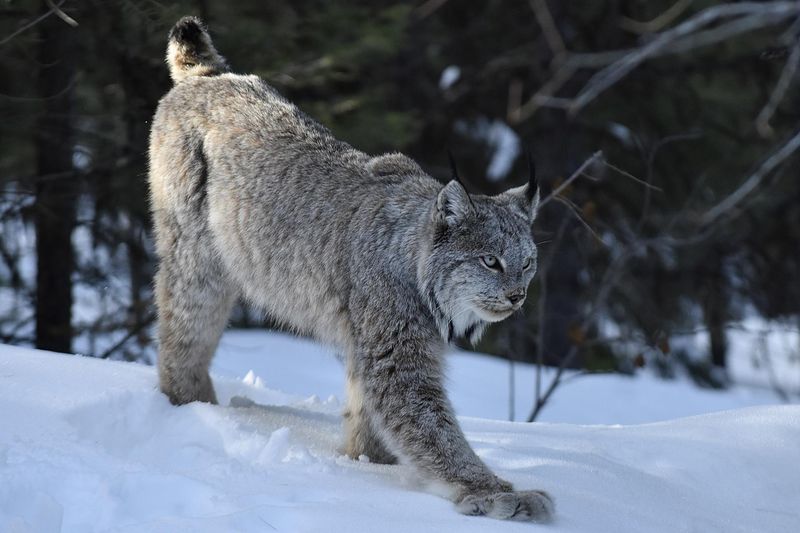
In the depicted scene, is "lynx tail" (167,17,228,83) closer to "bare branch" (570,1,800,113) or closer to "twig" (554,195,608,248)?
"twig" (554,195,608,248)

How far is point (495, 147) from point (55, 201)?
7.23 metres

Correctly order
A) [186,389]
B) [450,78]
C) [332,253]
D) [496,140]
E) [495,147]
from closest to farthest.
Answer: [332,253], [186,389], [450,78], [495,147], [496,140]

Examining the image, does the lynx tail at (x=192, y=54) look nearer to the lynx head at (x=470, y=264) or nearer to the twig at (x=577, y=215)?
the lynx head at (x=470, y=264)

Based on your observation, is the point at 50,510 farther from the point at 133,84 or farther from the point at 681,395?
the point at 681,395

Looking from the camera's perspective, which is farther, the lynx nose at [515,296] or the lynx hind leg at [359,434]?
the lynx hind leg at [359,434]

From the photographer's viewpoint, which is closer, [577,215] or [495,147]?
[577,215]

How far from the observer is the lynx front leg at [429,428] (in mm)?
3607

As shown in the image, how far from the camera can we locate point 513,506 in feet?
11.8

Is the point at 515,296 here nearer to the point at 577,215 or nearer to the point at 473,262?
the point at 473,262

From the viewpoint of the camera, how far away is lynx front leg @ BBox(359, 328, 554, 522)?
3607 mm

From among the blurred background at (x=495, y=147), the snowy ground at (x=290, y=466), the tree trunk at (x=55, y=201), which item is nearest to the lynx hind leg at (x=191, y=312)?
the snowy ground at (x=290, y=466)

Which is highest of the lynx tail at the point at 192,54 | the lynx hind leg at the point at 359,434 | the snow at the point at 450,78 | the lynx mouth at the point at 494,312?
the snow at the point at 450,78

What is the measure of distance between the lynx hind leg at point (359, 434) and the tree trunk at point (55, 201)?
325 cm

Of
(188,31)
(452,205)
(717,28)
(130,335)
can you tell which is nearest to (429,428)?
(452,205)
